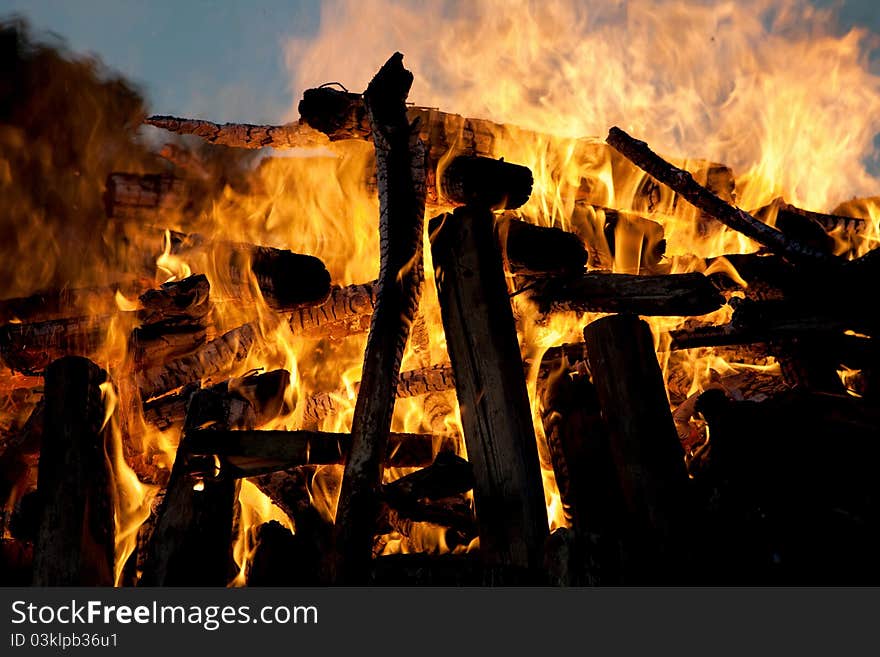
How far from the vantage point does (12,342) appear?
4.39m

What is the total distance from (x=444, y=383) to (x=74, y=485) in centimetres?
233

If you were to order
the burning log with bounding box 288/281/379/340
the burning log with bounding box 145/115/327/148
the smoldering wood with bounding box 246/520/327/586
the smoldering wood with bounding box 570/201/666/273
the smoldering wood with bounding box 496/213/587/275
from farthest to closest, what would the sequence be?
the burning log with bounding box 145/115/327/148 → the smoldering wood with bounding box 570/201/666/273 → the burning log with bounding box 288/281/379/340 → the smoldering wood with bounding box 496/213/587/275 → the smoldering wood with bounding box 246/520/327/586

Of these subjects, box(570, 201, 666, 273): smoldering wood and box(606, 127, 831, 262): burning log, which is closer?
box(606, 127, 831, 262): burning log

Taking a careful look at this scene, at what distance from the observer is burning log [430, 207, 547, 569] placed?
8.88 feet

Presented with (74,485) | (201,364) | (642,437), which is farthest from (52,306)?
(642,437)

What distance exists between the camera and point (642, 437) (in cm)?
281

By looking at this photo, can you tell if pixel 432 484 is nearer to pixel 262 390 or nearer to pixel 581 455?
pixel 581 455

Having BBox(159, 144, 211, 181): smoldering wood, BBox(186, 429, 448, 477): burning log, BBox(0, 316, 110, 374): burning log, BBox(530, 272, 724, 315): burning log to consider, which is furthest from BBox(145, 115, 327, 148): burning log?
BBox(186, 429, 448, 477): burning log

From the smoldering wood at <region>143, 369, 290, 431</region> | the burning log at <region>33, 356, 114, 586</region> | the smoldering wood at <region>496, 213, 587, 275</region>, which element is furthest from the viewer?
the smoldering wood at <region>496, 213, 587, 275</region>

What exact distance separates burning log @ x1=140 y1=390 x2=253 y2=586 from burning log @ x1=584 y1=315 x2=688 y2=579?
1.66m

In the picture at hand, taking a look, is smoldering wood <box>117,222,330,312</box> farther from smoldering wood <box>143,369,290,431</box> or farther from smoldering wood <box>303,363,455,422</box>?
smoldering wood <box>143,369,290,431</box>

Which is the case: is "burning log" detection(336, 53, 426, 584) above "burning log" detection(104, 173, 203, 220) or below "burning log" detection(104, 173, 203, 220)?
below

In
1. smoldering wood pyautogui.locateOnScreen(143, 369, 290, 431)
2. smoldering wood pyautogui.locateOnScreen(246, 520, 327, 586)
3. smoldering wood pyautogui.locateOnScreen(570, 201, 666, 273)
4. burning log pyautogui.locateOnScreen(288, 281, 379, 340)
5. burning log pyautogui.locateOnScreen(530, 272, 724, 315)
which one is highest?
smoldering wood pyautogui.locateOnScreen(570, 201, 666, 273)

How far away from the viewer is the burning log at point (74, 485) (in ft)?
8.26
